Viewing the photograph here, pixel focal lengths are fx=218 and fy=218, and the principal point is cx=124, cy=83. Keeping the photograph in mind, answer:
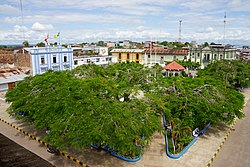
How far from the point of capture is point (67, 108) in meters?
10.8

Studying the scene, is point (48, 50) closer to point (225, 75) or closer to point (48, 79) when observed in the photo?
point (48, 79)

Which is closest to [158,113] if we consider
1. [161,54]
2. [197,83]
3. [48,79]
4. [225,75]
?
[197,83]

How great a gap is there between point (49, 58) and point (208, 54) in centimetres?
3027

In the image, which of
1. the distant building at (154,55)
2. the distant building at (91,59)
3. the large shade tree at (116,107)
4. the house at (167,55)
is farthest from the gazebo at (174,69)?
the large shade tree at (116,107)

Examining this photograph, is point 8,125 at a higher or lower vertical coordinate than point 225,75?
lower

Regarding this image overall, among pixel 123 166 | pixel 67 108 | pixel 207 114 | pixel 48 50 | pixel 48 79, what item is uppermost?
pixel 48 50

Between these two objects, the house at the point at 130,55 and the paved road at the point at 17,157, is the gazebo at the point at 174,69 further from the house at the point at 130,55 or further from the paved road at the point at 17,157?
the paved road at the point at 17,157

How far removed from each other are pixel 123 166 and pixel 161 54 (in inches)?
1422

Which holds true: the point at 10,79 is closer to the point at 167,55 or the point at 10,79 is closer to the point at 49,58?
the point at 49,58

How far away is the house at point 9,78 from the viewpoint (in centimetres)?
2835

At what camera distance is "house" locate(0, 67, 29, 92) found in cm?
2835

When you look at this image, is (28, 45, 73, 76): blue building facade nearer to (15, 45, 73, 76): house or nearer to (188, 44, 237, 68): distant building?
(15, 45, 73, 76): house

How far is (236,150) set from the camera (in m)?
13.2

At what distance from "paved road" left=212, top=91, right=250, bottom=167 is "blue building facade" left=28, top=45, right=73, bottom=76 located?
27.3m
